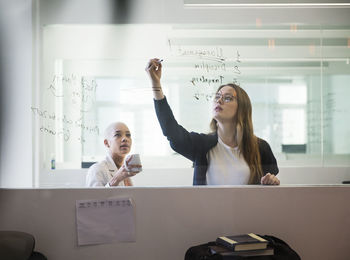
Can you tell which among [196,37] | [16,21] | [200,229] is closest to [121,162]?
[200,229]

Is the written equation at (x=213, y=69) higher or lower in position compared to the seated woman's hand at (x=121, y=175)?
higher

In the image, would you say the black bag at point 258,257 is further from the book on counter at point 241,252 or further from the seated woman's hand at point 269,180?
the seated woman's hand at point 269,180

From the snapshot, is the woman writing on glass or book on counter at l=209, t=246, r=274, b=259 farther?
the woman writing on glass

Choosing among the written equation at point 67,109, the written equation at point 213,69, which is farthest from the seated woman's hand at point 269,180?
the written equation at point 67,109

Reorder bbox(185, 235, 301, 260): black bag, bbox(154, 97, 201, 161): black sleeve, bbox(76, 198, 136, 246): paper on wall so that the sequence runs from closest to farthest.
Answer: bbox(185, 235, 301, 260): black bag, bbox(76, 198, 136, 246): paper on wall, bbox(154, 97, 201, 161): black sleeve

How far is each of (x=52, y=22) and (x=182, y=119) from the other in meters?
0.90

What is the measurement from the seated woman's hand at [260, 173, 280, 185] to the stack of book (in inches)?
16.3

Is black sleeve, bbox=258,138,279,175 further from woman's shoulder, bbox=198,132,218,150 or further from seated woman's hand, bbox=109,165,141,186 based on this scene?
seated woman's hand, bbox=109,165,141,186

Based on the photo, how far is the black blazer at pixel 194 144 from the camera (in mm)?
2213

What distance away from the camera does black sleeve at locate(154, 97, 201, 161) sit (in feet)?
7.27

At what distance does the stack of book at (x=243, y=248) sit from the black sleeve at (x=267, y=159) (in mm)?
476

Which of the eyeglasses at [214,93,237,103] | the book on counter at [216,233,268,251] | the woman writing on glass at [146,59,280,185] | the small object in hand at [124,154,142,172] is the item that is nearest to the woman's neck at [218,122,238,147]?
the woman writing on glass at [146,59,280,185]

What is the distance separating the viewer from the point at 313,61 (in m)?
2.25

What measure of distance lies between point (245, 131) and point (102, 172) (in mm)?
806
